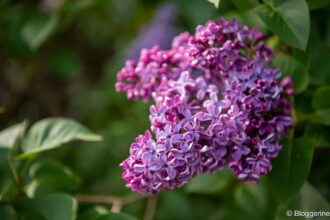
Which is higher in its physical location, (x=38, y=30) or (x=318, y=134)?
(x=38, y=30)

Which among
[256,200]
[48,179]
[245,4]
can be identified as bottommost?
[256,200]

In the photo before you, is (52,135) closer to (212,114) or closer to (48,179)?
(48,179)

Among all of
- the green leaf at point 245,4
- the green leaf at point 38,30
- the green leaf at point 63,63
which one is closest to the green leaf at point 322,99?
the green leaf at point 245,4

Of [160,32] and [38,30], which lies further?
[160,32]

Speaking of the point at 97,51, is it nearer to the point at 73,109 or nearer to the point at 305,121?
the point at 73,109

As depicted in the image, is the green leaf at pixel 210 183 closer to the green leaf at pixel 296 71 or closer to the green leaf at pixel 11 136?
the green leaf at pixel 296 71

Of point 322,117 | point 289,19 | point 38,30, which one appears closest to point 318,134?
point 322,117

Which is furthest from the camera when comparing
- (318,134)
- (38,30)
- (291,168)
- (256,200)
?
(38,30)
